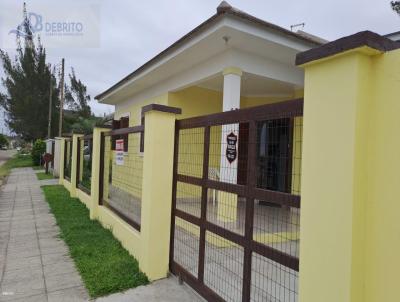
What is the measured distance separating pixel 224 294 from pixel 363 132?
2262mm

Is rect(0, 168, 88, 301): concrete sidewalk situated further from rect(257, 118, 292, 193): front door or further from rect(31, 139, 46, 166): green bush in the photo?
rect(31, 139, 46, 166): green bush

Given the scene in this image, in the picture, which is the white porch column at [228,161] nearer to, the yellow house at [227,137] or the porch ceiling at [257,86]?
the yellow house at [227,137]

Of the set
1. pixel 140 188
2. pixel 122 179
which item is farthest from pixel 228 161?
pixel 122 179

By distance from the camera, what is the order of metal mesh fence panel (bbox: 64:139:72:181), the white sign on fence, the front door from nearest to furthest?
1. the front door
2. the white sign on fence
3. metal mesh fence panel (bbox: 64:139:72:181)

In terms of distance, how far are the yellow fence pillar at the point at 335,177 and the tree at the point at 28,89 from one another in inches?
1289

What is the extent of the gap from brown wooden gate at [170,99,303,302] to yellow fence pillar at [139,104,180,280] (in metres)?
0.11

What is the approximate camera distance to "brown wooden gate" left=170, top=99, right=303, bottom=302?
282 centimetres

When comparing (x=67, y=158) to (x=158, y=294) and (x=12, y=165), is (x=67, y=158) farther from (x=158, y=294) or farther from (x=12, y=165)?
(x=12, y=165)

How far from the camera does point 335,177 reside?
188 cm

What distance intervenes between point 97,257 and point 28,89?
3103 centimetres

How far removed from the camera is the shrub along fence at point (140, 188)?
3.98 m

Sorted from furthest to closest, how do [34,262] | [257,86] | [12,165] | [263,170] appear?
[12,165] < [257,86] < [34,262] < [263,170]

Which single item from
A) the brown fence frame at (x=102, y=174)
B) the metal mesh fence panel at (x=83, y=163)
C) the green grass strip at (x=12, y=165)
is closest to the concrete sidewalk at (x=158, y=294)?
the brown fence frame at (x=102, y=174)

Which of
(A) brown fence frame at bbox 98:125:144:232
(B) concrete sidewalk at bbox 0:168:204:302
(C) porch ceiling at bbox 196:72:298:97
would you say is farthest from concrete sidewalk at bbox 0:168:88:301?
(C) porch ceiling at bbox 196:72:298:97
